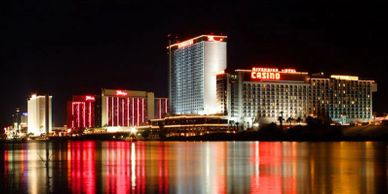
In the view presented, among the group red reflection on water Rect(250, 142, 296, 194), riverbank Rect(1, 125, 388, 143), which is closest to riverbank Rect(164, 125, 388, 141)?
riverbank Rect(1, 125, 388, 143)

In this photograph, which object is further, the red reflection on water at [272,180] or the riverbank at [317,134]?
the riverbank at [317,134]

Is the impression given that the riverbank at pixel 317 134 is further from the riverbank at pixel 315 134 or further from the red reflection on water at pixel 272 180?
the red reflection on water at pixel 272 180

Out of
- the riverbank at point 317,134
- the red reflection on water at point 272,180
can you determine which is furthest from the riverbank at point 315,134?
the red reflection on water at point 272,180

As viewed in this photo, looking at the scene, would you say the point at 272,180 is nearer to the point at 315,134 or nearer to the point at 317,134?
the point at 317,134

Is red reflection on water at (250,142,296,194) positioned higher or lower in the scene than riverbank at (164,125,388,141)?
higher

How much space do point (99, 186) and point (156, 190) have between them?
12.5ft

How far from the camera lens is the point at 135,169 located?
163 ft

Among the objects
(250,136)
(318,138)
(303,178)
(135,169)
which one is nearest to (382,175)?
(303,178)

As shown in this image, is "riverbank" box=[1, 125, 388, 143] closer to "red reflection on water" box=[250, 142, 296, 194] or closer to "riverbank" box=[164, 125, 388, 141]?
"riverbank" box=[164, 125, 388, 141]

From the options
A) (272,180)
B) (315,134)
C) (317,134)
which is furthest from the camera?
(315,134)

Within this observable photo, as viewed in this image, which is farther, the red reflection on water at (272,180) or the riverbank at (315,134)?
the riverbank at (315,134)

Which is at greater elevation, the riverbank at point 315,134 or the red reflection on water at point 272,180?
the red reflection on water at point 272,180

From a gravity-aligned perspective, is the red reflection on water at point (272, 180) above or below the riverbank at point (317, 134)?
above

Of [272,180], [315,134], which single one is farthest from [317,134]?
[272,180]
